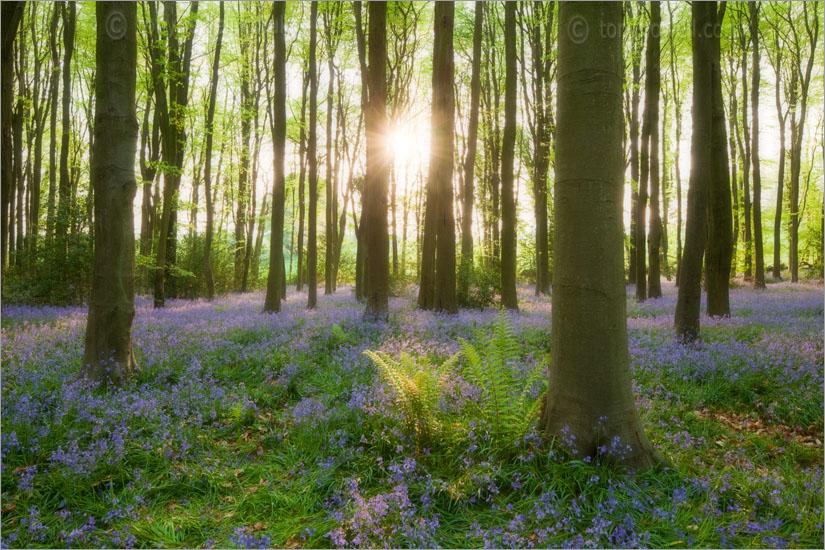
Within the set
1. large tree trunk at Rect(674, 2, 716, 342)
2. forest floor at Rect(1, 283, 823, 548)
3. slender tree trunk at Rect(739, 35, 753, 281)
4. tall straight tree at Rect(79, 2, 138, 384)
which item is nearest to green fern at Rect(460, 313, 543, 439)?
forest floor at Rect(1, 283, 823, 548)

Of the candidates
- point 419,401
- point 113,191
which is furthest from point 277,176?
point 419,401

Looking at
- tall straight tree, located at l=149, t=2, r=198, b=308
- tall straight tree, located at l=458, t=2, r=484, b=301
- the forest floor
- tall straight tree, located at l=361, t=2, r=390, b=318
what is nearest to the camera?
the forest floor

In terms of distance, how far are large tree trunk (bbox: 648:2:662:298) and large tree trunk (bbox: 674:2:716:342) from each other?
6238mm

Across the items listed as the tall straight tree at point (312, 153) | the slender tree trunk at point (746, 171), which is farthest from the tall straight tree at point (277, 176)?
the slender tree trunk at point (746, 171)

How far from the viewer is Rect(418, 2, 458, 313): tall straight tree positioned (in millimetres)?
11344

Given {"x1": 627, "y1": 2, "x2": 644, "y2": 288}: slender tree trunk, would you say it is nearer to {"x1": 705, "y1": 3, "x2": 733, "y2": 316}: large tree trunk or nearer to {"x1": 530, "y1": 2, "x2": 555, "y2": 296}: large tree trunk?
{"x1": 530, "y1": 2, "x2": 555, "y2": 296}: large tree trunk

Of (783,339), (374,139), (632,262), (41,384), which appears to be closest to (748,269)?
(632,262)

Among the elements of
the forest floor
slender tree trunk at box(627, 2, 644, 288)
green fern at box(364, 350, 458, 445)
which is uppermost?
slender tree trunk at box(627, 2, 644, 288)

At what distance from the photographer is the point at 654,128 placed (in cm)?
1538

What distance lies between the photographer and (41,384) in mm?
5273

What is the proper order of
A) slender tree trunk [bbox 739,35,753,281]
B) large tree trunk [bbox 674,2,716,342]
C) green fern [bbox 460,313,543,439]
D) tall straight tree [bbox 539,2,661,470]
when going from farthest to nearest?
slender tree trunk [bbox 739,35,753,281] < large tree trunk [bbox 674,2,716,342] < green fern [bbox 460,313,543,439] < tall straight tree [bbox 539,2,661,470]

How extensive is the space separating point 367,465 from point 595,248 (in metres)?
2.58

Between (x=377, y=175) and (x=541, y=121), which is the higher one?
(x=541, y=121)

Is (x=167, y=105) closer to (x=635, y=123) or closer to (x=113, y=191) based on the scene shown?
(x=113, y=191)
